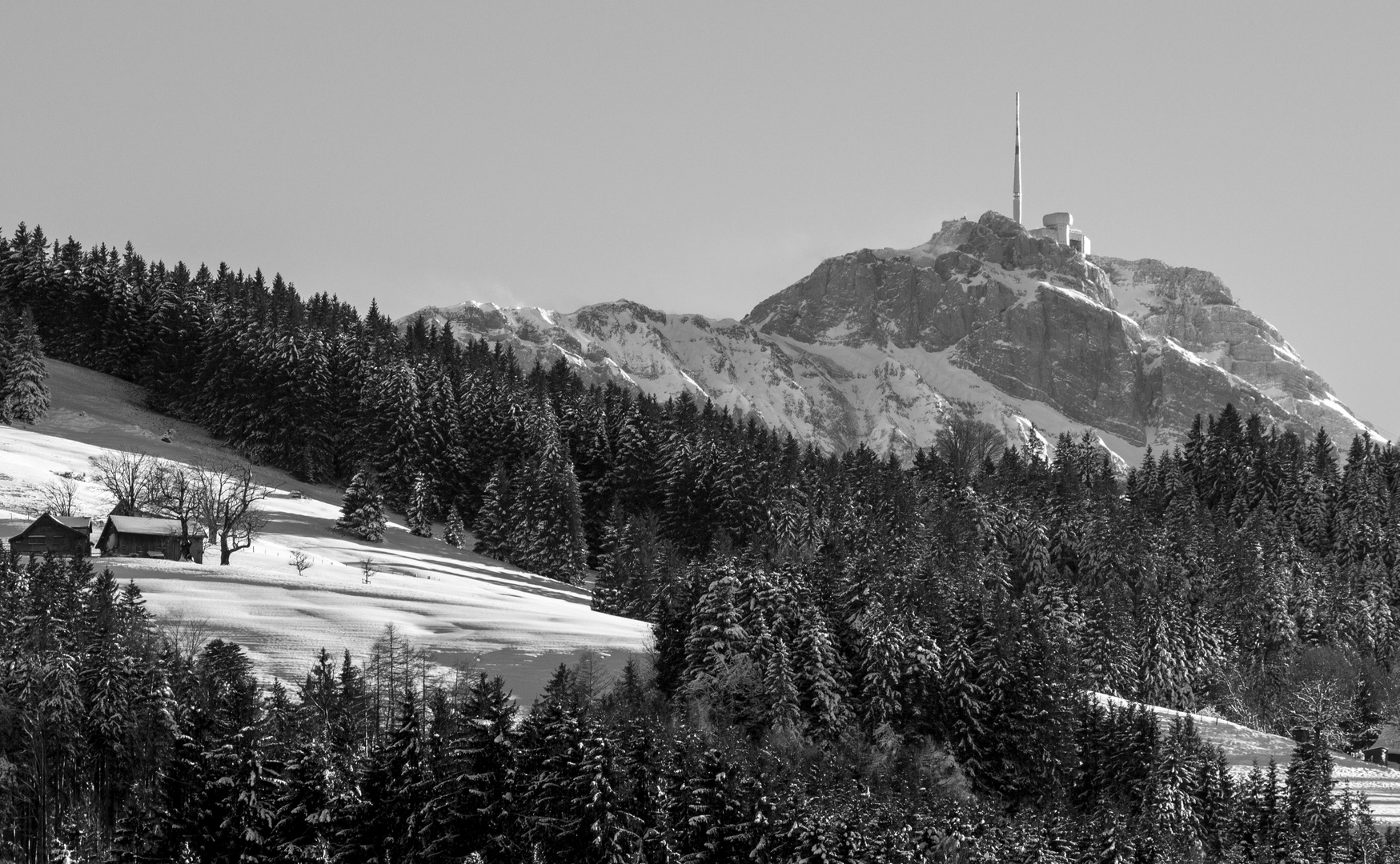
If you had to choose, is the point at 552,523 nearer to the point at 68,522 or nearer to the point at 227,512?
the point at 227,512

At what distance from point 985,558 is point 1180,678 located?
1799 cm

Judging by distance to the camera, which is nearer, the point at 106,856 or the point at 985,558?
the point at 106,856

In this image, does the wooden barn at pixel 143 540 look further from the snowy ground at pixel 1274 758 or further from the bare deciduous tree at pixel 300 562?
the snowy ground at pixel 1274 758

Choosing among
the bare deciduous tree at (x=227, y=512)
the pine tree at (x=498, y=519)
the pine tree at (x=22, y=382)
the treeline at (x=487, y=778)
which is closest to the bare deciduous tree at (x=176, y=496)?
the bare deciduous tree at (x=227, y=512)

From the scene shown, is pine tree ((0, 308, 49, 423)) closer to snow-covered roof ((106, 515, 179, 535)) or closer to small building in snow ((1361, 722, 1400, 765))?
snow-covered roof ((106, 515, 179, 535))

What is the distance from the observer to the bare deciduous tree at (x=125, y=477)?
3743 inches

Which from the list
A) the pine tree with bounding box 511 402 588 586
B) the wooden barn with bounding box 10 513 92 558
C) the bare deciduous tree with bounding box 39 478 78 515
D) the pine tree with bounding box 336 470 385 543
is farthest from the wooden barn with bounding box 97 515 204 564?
the pine tree with bounding box 511 402 588 586

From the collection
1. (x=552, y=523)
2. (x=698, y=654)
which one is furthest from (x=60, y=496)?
(x=698, y=654)

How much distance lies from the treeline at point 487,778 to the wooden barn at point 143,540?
14.0 metres

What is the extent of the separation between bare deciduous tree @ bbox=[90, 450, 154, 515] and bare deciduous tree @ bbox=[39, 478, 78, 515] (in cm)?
236

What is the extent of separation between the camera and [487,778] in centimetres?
4891

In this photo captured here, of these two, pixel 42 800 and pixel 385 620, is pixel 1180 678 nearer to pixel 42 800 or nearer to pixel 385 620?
pixel 385 620

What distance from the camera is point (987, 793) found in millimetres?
69625

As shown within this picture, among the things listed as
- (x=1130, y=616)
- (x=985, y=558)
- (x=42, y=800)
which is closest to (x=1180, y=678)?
(x=1130, y=616)
